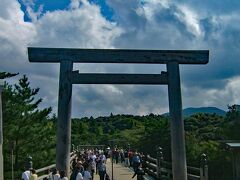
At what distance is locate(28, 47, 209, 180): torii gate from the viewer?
1681 centimetres

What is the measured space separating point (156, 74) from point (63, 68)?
3692 millimetres

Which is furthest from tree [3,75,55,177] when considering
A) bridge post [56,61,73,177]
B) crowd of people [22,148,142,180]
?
bridge post [56,61,73,177]

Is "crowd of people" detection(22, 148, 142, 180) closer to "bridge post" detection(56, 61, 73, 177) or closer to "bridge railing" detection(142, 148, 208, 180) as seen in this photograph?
"bridge post" detection(56, 61, 73, 177)

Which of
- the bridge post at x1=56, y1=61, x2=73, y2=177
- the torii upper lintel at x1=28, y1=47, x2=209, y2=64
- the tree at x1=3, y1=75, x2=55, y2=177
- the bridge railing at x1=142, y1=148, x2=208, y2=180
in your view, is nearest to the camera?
the bridge post at x1=56, y1=61, x2=73, y2=177

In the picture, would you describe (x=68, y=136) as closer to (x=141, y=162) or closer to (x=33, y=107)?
(x=141, y=162)

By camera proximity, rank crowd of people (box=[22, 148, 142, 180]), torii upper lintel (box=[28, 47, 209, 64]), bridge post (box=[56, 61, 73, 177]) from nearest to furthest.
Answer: crowd of people (box=[22, 148, 142, 180]), bridge post (box=[56, 61, 73, 177]), torii upper lintel (box=[28, 47, 209, 64])

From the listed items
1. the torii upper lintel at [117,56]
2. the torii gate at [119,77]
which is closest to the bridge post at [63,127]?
the torii gate at [119,77]

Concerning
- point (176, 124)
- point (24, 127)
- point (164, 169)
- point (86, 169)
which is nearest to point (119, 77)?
point (176, 124)

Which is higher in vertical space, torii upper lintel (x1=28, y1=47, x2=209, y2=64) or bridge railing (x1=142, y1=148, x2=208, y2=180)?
torii upper lintel (x1=28, y1=47, x2=209, y2=64)

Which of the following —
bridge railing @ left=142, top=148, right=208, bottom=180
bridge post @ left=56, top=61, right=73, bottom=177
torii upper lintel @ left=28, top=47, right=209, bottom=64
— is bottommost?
bridge railing @ left=142, top=148, right=208, bottom=180

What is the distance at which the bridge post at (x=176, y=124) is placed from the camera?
17.0 metres

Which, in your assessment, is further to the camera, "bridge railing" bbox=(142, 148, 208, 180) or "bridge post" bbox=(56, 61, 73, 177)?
"bridge railing" bbox=(142, 148, 208, 180)

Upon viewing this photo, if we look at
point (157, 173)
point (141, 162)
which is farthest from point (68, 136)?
point (141, 162)

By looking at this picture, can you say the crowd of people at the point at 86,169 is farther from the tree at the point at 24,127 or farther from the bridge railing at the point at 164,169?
the tree at the point at 24,127
